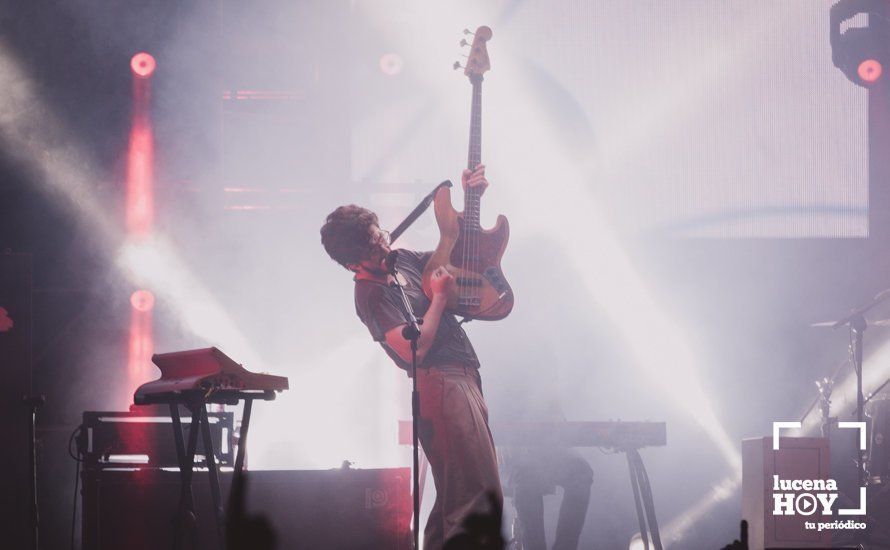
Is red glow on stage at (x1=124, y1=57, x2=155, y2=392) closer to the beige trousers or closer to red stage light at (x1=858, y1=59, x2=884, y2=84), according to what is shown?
the beige trousers

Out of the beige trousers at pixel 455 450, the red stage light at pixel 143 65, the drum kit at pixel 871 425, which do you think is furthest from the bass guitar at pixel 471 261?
the red stage light at pixel 143 65

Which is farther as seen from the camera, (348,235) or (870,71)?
(870,71)

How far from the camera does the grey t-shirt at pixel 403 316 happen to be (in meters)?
3.30

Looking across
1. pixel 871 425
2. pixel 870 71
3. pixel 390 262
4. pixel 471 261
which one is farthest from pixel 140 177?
pixel 870 71

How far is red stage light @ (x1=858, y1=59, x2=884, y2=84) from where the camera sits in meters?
6.46

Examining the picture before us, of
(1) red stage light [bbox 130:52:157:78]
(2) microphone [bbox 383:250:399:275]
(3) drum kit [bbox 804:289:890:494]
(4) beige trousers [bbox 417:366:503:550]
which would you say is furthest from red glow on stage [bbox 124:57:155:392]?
(3) drum kit [bbox 804:289:890:494]

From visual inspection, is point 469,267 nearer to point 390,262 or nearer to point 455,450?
point 390,262

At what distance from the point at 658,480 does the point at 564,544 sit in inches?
67.3

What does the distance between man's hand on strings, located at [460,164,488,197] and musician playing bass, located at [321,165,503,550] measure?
411 millimetres

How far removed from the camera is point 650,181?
254 inches

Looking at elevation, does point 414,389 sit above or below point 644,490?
above

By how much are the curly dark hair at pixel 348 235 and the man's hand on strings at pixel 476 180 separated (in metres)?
0.45

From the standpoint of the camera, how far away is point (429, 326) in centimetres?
327

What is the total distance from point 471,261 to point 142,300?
2.99m
